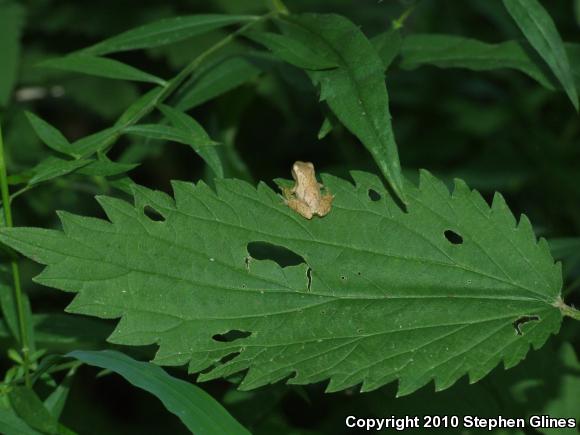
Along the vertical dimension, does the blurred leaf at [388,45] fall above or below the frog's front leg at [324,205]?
above

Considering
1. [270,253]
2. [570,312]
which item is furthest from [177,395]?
[570,312]

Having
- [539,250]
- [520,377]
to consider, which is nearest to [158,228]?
[539,250]

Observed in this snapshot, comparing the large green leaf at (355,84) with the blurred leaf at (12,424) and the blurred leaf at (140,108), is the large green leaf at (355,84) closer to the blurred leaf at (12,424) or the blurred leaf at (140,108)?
the blurred leaf at (140,108)

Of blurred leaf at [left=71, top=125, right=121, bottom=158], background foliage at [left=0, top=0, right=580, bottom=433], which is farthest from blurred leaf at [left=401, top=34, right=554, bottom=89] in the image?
blurred leaf at [left=71, top=125, right=121, bottom=158]

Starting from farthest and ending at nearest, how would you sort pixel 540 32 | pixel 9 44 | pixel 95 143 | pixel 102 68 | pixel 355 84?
pixel 9 44 → pixel 102 68 → pixel 540 32 → pixel 95 143 → pixel 355 84

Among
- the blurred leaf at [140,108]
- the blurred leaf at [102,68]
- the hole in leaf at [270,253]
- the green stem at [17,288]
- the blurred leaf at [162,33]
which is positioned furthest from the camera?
the hole in leaf at [270,253]

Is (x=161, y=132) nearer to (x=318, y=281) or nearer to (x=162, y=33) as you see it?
(x=162, y=33)

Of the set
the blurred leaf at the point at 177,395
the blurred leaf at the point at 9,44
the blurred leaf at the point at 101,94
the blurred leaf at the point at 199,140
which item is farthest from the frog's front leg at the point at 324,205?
the blurred leaf at the point at 101,94
